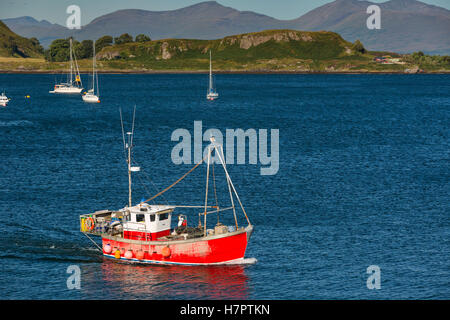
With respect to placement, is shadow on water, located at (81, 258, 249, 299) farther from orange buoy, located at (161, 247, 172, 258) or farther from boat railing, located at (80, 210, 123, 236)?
boat railing, located at (80, 210, 123, 236)

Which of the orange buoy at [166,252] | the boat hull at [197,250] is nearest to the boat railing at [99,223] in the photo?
the boat hull at [197,250]

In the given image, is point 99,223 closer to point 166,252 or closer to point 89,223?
point 89,223

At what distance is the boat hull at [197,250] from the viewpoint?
5925cm

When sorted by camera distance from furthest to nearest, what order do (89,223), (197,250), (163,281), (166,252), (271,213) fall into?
(271,213) → (89,223) → (166,252) → (197,250) → (163,281)

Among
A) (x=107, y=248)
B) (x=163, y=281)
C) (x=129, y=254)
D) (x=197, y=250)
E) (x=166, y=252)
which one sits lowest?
(x=163, y=281)

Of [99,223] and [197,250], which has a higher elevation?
[99,223]

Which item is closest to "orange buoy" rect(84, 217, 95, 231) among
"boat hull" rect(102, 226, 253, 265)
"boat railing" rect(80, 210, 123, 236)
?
"boat railing" rect(80, 210, 123, 236)

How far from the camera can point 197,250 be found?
59531 mm

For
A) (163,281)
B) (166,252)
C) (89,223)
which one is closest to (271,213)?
(166,252)

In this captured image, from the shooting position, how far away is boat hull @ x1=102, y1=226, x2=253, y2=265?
59250 mm

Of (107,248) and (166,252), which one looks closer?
(166,252)

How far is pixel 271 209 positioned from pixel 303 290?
80.3 feet
